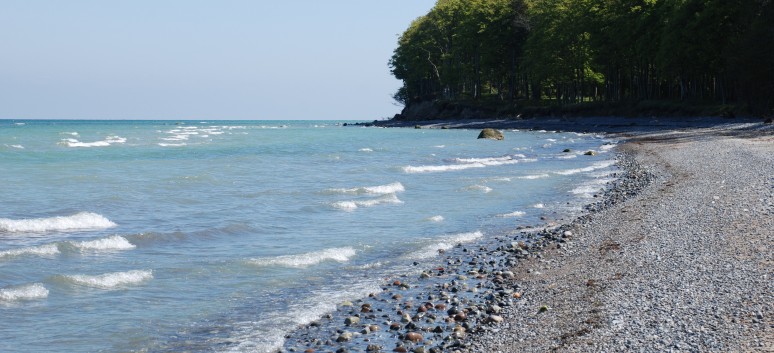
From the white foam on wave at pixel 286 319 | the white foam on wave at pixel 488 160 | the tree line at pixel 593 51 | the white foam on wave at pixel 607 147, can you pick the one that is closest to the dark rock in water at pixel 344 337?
the white foam on wave at pixel 286 319

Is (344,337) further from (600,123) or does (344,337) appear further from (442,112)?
(442,112)

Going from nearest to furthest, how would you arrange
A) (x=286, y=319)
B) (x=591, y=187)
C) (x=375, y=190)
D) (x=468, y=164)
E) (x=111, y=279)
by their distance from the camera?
(x=286, y=319), (x=111, y=279), (x=591, y=187), (x=375, y=190), (x=468, y=164)

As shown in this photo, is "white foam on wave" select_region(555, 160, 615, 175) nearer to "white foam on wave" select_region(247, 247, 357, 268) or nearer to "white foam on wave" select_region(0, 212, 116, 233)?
"white foam on wave" select_region(247, 247, 357, 268)

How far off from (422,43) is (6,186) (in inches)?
3544

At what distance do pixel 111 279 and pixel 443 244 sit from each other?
6302 mm

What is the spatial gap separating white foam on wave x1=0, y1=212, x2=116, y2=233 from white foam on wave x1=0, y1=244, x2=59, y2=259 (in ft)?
9.19

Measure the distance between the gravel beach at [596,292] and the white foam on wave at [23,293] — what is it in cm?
422

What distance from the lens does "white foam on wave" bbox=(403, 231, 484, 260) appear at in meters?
13.6

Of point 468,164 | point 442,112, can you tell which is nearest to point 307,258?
point 468,164

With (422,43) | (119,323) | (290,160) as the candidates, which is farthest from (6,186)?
(422,43)

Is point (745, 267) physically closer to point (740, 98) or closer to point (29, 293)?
point (29, 293)

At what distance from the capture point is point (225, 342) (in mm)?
8648

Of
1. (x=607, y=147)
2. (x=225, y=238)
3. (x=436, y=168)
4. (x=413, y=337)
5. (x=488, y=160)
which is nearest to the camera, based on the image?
(x=413, y=337)

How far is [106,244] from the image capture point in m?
14.5
